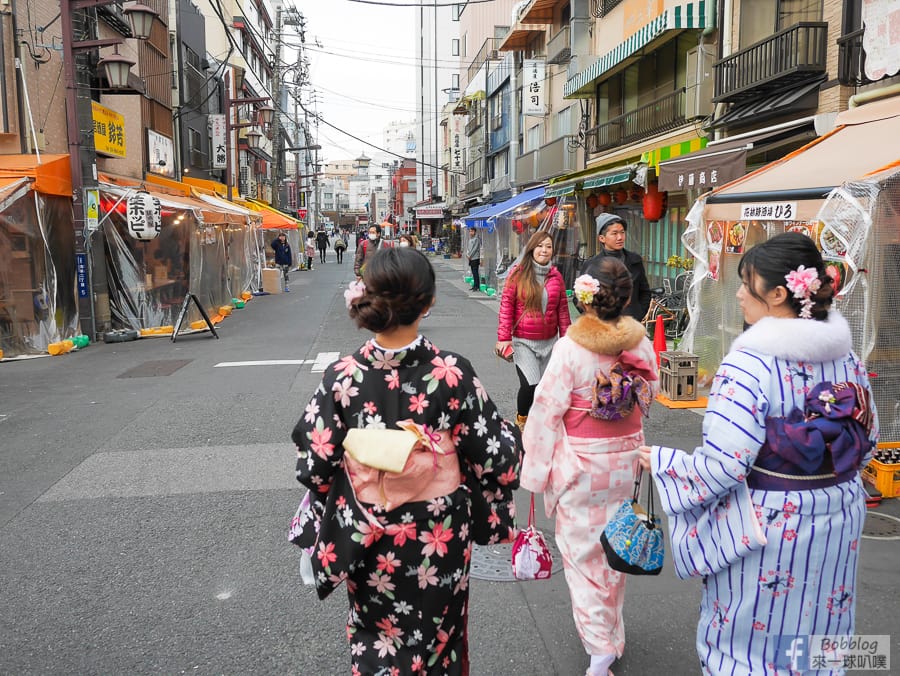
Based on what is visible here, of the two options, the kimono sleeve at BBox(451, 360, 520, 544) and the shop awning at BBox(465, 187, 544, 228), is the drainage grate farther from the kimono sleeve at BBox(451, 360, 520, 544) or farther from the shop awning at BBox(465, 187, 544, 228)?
the shop awning at BBox(465, 187, 544, 228)

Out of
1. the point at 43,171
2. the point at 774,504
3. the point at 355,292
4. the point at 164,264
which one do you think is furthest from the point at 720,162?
the point at 164,264

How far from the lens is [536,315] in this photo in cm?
579

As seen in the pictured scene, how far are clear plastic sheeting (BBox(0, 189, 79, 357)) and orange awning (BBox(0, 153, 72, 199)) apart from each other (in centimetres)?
19

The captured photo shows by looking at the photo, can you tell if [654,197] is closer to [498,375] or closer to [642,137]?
[642,137]

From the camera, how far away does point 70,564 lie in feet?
13.6

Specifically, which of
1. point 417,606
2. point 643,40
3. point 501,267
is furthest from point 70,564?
point 501,267

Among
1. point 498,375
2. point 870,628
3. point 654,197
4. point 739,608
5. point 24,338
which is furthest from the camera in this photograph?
point 654,197

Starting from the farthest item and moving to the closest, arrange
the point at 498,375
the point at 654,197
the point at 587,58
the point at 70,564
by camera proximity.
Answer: the point at 587,58
the point at 654,197
the point at 498,375
the point at 70,564

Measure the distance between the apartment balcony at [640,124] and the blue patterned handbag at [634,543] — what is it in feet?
44.3

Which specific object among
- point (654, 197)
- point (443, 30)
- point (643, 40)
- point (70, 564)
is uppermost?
point (443, 30)

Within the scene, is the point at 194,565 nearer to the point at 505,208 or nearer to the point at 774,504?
the point at 774,504

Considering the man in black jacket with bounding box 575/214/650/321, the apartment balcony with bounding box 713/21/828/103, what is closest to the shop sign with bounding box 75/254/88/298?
the man in black jacket with bounding box 575/214/650/321

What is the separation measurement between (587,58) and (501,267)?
6.23 meters

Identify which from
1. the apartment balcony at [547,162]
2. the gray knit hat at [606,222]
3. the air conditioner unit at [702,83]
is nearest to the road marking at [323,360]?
the gray knit hat at [606,222]
